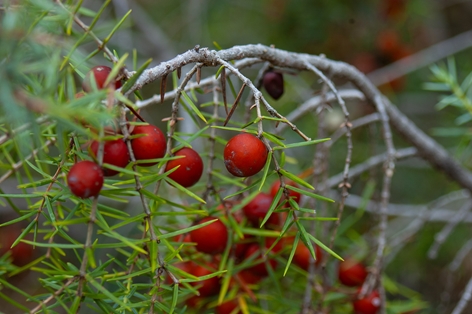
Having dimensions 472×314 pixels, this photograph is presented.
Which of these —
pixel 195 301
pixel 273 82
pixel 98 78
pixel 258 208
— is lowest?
pixel 195 301

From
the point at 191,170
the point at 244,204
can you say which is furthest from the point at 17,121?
the point at 244,204

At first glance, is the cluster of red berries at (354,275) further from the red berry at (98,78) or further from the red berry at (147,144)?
the red berry at (98,78)

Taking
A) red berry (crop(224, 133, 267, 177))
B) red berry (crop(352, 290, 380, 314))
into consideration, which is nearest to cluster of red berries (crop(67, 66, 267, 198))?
red berry (crop(224, 133, 267, 177))

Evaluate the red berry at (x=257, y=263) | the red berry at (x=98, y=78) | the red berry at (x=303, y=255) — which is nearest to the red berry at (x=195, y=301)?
the red berry at (x=257, y=263)

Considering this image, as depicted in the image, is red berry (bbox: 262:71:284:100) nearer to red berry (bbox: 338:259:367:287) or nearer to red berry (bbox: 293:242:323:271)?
red berry (bbox: 293:242:323:271)

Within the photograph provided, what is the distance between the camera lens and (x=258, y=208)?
37.9 inches

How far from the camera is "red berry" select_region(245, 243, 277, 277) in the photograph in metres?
1.02

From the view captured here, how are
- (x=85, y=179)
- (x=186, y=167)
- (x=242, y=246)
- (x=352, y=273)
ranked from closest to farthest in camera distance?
(x=85, y=179)
(x=186, y=167)
(x=242, y=246)
(x=352, y=273)

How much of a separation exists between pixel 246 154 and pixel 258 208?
33 cm

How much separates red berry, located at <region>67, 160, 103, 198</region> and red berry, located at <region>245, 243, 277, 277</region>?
499mm

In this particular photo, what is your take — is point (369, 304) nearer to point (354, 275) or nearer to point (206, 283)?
point (354, 275)

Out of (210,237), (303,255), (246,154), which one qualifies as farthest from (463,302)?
(246,154)

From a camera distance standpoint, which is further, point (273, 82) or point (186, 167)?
point (273, 82)

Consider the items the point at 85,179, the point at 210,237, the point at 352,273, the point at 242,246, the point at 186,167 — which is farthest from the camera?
the point at 352,273
